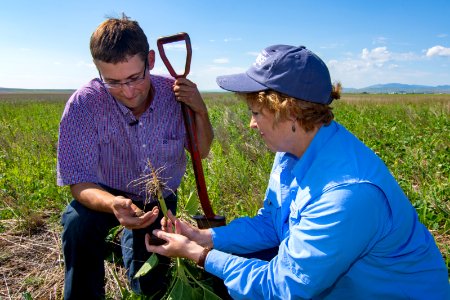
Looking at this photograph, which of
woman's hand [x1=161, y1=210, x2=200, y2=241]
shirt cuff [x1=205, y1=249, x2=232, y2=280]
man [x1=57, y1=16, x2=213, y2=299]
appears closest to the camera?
shirt cuff [x1=205, y1=249, x2=232, y2=280]

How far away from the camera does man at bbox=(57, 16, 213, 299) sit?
2.03 metres

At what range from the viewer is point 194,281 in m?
2.08

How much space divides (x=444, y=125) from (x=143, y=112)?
6118 millimetres

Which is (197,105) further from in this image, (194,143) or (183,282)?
(183,282)

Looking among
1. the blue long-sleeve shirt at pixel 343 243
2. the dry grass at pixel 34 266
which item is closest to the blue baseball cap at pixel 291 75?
the blue long-sleeve shirt at pixel 343 243

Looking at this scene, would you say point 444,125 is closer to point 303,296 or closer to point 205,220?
point 205,220

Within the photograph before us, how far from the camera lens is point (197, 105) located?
7.56 ft

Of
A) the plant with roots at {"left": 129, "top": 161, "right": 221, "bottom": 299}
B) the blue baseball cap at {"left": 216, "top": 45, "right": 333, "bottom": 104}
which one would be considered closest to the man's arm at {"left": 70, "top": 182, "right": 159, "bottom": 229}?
the plant with roots at {"left": 129, "top": 161, "right": 221, "bottom": 299}

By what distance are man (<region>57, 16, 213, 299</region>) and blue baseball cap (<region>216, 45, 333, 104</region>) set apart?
0.67 m

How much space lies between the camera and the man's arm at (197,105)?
2242 mm

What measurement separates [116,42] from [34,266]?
1.73 m

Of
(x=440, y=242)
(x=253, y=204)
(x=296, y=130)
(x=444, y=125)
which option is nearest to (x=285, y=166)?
(x=296, y=130)

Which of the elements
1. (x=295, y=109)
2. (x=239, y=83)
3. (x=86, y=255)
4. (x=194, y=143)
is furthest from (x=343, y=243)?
(x=86, y=255)

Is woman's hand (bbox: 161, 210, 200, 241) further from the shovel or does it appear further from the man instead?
the shovel
